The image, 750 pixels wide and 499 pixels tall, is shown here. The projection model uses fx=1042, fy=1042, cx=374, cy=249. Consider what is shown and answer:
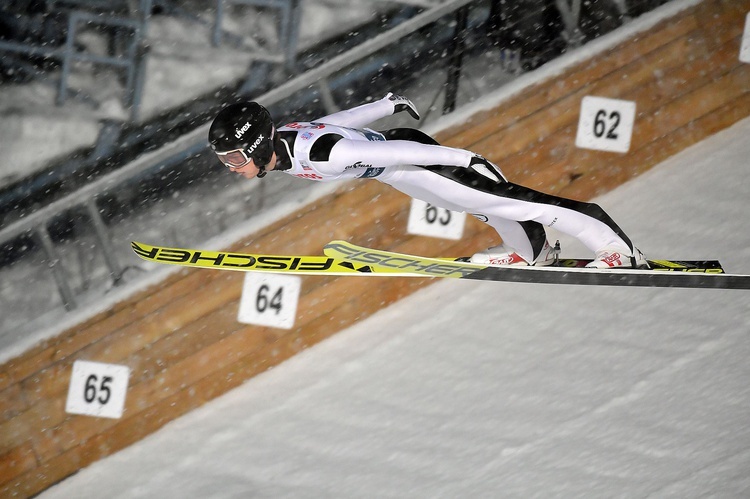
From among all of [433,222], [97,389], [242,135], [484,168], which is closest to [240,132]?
[242,135]

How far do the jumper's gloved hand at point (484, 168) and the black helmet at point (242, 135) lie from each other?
95 centimetres

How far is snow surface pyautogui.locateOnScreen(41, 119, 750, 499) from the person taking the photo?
516cm

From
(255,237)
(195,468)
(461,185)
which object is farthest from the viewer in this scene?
(255,237)

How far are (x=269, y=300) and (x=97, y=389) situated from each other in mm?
1170

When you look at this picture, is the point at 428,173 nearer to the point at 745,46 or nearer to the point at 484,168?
the point at 484,168

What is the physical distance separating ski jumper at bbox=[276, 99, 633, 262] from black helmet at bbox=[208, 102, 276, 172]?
0.09 meters

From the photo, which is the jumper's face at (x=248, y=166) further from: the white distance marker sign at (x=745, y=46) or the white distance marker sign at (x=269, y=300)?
the white distance marker sign at (x=745, y=46)

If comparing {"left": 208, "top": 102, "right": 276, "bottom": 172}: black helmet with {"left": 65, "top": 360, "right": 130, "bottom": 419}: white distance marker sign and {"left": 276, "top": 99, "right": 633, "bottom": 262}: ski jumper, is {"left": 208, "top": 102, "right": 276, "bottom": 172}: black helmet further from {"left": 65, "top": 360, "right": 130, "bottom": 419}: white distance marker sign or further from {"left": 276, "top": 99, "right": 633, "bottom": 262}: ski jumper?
{"left": 65, "top": 360, "right": 130, "bottom": 419}: white distance marker sign

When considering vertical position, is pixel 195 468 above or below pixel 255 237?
below

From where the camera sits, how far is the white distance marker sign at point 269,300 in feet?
21.1

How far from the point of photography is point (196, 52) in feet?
21.8

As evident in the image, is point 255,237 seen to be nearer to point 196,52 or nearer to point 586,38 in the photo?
point 196,52

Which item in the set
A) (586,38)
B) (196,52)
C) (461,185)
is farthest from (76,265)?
(586,38)

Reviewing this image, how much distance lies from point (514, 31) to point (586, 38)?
485 millimetres
